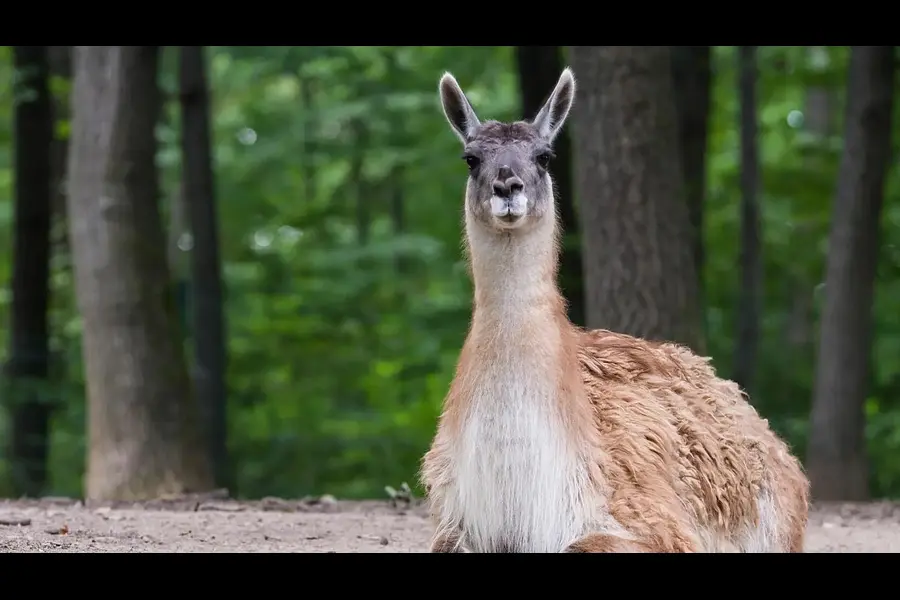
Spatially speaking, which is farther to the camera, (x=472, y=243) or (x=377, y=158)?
(x=377, y=158)

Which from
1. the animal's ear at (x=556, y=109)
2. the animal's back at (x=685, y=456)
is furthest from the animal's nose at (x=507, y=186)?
the animal's back at (x=685, y=456)

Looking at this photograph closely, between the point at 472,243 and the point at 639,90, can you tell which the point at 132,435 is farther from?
the point at 472,243

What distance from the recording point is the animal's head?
5715 mm

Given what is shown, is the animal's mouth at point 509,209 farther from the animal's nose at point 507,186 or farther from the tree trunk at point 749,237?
the tree trunk at point 749,237

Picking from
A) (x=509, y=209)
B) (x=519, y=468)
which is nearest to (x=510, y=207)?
(x=509, y=209)

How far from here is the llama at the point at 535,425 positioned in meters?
5.73

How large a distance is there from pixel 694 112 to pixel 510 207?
8407mm

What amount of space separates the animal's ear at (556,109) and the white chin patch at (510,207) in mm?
669

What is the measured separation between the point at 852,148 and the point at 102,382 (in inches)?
264

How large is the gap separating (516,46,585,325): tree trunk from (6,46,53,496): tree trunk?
Result: 601 cm

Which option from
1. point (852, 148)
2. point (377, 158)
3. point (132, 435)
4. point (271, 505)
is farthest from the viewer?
point (377, 158)

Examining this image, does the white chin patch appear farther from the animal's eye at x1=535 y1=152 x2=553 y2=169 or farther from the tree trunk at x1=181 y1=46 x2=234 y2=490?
the tree trunk at x1=181 y1=46 x2=234 y2=490

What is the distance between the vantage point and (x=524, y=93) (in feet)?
41.7
